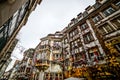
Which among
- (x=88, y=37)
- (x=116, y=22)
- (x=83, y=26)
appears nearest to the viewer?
(x=116, y=22)

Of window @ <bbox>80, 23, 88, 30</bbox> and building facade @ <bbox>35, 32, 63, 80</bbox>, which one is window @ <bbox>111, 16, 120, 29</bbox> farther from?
building facade @ <bbox>35, 32, 63, 80</bbox>

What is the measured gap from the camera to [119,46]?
1318cm

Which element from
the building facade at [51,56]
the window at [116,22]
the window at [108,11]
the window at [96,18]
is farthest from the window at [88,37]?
the building facade at [51,56]

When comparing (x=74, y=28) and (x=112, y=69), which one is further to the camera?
(x=74, y=28)

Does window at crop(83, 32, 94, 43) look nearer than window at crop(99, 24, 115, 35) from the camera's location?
No

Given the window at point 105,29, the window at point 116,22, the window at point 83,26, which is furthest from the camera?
the window at point 83,26

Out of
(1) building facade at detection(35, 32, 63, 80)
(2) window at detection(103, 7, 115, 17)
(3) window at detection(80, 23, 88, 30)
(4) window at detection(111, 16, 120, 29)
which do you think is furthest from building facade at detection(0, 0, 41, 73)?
(3) window at detection(80, 23, 88, 30)

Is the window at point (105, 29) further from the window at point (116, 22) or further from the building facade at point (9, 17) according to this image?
the building facade at point (9, 17)

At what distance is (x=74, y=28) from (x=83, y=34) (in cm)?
370

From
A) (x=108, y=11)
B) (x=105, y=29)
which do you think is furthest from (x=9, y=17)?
(x=108, y=11)

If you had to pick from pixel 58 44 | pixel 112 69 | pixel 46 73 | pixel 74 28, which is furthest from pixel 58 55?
pixel 112 69

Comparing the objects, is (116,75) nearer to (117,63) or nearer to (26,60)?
(117,63)

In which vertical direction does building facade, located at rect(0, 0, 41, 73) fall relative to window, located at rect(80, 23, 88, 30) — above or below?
below

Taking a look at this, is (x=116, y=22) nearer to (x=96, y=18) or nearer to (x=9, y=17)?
(x=96, y=18)
